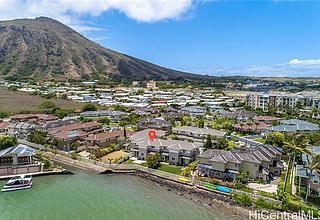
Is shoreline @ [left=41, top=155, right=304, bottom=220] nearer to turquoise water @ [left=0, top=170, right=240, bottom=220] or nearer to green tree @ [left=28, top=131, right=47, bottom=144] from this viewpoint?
turquoise water @ [left=0, top=170, right=240, bottom=220]

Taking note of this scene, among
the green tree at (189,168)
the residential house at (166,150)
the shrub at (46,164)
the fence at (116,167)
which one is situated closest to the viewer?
the fence at (116,167)

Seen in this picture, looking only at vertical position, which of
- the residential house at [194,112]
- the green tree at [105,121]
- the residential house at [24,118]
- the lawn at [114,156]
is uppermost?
the residential house at [194,112]

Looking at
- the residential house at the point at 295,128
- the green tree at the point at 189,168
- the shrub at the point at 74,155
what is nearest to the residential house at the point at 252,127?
the residential house at the point at 295,128

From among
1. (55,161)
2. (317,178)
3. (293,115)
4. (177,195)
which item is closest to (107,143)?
(55,161)

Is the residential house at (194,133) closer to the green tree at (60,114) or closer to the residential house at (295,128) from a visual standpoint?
the residential house at (295,128)

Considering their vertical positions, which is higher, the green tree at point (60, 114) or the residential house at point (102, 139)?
the green tree at point (60, 114)

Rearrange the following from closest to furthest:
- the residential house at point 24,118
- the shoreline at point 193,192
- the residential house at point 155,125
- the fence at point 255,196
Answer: the shoreline at point 193,192 < the fence at point 255,196 < the residential house at point 155,125 < the residential house at point 24,118
